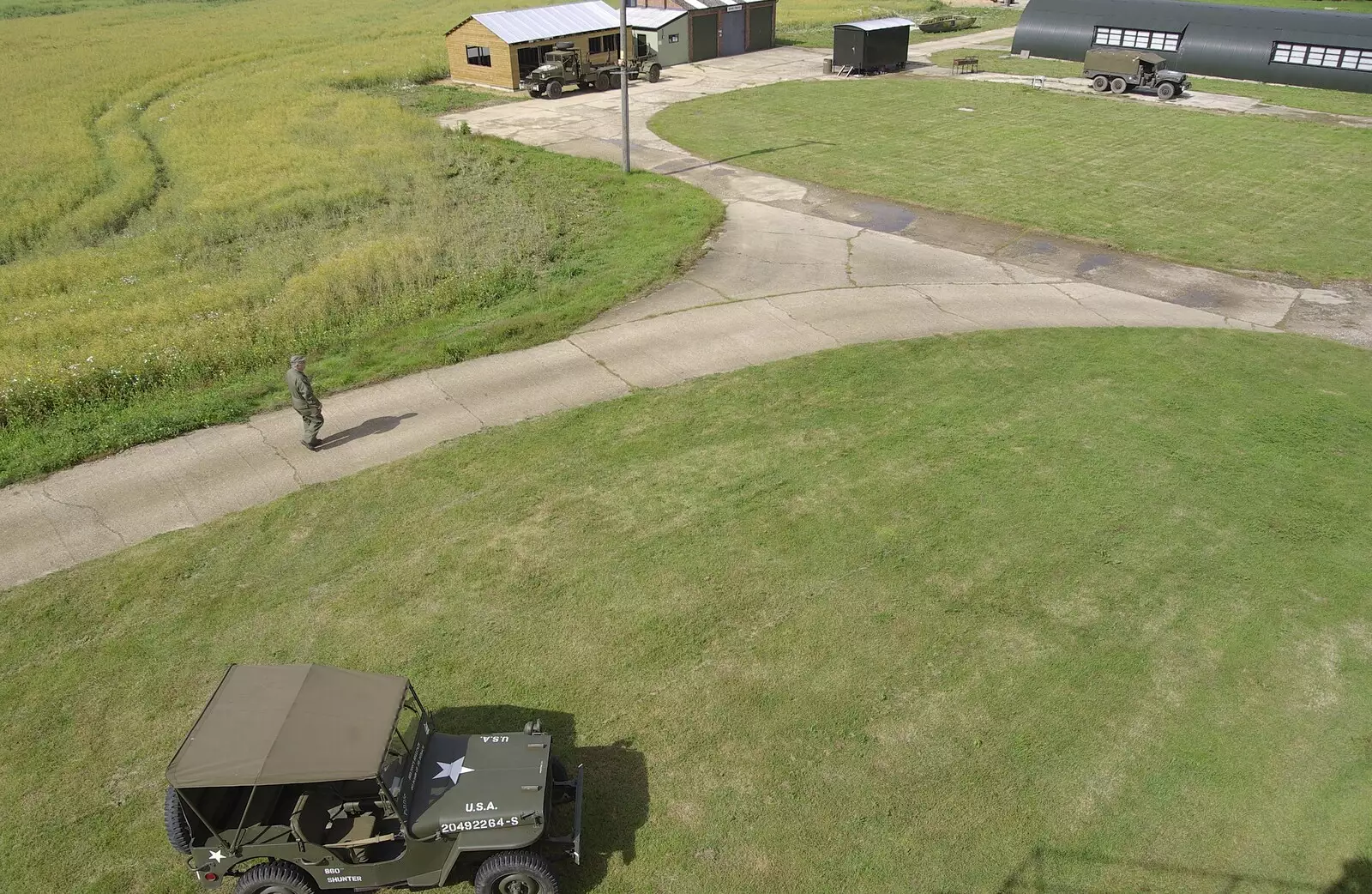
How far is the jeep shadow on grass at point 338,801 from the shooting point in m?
7.26

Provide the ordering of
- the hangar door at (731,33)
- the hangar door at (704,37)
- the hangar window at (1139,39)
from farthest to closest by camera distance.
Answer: the hangar door at (731,33) → the hangar door at (704,37) → the hangar window at (1139,39)

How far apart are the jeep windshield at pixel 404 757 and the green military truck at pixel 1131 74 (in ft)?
149

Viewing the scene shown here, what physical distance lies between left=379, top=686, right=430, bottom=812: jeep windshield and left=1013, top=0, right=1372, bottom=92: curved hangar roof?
51.2 meters

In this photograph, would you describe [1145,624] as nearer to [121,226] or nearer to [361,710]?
[361,710]

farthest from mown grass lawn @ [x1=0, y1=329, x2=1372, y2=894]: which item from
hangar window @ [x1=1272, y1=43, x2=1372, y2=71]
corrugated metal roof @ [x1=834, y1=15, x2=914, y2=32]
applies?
corrugated metal roof @ [x1=834, y1=15, x2=914, y2=32]

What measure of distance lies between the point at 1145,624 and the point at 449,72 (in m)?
48.1

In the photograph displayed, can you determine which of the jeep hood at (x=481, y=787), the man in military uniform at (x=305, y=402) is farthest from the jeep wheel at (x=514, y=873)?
the man in military uniform at (x=305, y=402)

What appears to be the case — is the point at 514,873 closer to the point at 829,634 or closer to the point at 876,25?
the point at 829,634

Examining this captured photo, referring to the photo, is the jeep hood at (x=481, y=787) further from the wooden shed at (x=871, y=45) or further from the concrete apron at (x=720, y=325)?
the wooden shed at (x=871, y=45)

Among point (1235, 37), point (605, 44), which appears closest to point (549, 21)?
point (605, 44)

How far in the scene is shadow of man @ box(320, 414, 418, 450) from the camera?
48.7 feet

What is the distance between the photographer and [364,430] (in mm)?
15219

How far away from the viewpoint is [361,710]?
779 centimetres

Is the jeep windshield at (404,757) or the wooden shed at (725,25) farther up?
the wooden shed at (725,25)
